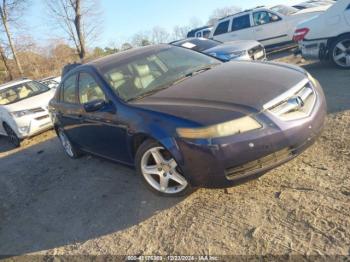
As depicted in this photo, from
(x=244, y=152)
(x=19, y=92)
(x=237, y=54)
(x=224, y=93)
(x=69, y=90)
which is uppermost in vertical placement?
(x=224, y=93)

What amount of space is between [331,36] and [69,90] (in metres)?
5.36

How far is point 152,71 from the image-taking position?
4.47 m

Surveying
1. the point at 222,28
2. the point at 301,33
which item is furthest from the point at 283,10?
the point at 301,33

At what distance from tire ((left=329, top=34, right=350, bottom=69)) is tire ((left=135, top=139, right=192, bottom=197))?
5.31 m

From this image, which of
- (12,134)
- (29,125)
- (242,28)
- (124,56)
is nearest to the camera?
(124,56)

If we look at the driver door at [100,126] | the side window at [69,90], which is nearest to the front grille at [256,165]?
the driver door at [100,126]

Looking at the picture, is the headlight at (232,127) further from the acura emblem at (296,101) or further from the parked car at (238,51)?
the parked car at (238,51)

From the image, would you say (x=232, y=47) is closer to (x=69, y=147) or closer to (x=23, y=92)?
(x=69, y=147)

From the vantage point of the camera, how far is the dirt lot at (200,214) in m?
2.86

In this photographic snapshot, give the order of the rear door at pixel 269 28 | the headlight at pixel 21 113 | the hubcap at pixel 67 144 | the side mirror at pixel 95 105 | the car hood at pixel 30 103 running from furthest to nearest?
the rear door at pixel 269 28, the car hood at pixel 30 103, the headlight at pixel 21 113, the hubcap at pixel 67 144, the side mirror at pixel 95 105

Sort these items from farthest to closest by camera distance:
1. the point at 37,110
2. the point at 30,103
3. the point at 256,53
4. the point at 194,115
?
1. the point at 256,53
2. the point at 30,103
3. the point at 37,110
4. the point at 194,115

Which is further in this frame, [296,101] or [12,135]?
→ [12,135]

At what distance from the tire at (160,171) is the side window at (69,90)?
6.32 ft

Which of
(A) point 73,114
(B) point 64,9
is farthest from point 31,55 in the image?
(A) point 73,114
